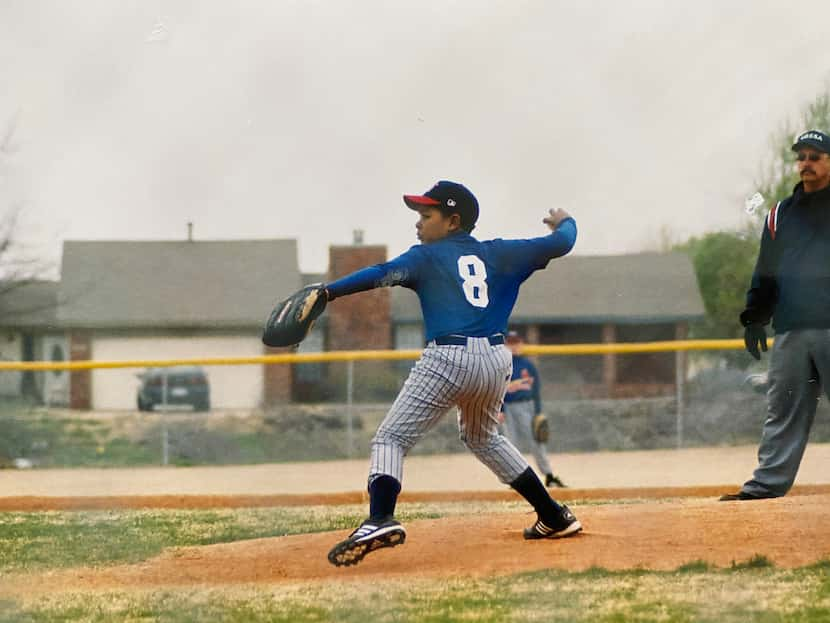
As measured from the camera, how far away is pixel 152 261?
55.8 ft

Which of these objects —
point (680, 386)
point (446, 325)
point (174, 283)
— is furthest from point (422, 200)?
point (174, 283)

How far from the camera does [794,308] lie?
5.33 meters

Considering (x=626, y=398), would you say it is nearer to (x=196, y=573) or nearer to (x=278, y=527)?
(x=278, y=527)

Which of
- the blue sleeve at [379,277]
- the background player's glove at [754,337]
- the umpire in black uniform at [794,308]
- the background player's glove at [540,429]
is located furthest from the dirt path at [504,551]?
the background player's glove at [540,429]

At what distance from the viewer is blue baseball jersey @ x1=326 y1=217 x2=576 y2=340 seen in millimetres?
4453

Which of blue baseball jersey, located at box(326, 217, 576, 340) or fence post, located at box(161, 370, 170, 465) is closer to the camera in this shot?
blue baseball jersey, located at box(326, 217, 576, 340)

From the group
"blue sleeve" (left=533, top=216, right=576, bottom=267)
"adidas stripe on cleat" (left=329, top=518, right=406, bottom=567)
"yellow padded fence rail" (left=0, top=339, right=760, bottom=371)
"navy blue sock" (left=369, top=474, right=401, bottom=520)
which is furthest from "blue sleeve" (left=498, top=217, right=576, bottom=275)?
"yellow padded fence rail" (left=0, top=339, right=760, bottom=371)

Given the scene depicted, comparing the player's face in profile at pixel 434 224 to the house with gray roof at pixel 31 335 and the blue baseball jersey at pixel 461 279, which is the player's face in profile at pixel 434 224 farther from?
the house with gray roof at pixel 31 335

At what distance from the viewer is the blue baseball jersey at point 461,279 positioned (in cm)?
445

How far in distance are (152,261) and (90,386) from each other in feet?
10.5

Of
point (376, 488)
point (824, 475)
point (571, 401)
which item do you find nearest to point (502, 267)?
point (376, 488)

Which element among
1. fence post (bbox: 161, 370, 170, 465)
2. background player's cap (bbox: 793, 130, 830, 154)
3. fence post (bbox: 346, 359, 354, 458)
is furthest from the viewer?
fence post (bbox: 346, 359, 354, 458)

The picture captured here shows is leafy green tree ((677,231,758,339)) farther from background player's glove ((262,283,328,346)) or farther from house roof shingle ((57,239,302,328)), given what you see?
background player's glove ((262,283,328,346))

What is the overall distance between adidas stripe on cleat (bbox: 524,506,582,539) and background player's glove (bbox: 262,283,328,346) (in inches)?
46.2
